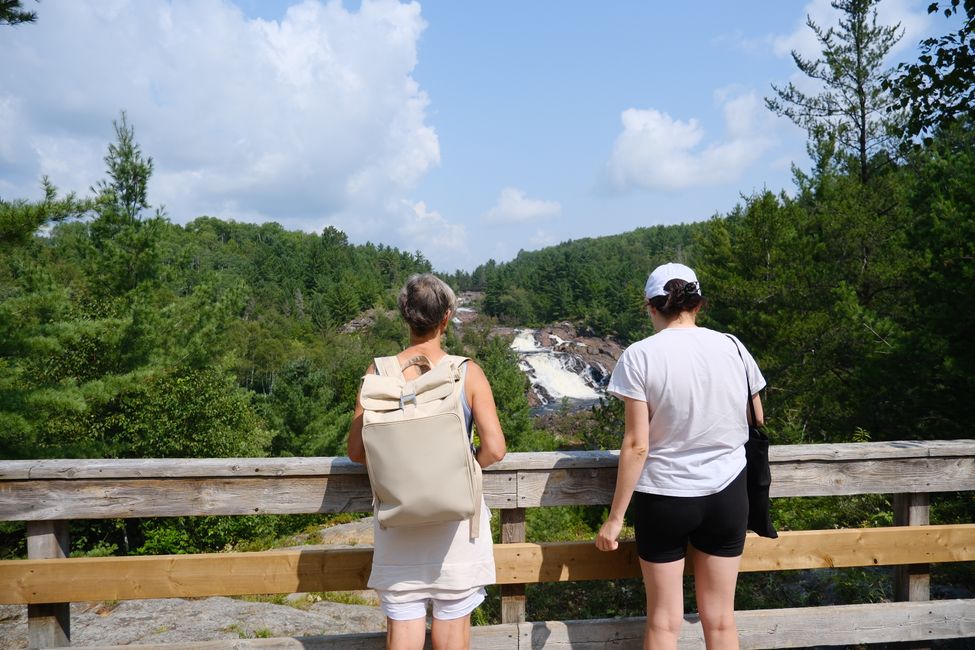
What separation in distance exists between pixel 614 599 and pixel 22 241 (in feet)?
25.9

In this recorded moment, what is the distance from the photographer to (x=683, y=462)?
93.3 inches

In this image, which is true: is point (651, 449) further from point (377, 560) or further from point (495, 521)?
point (495, 521)

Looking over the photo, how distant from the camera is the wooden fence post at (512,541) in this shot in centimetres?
282

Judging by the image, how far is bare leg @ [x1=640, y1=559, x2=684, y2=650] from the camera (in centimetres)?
242

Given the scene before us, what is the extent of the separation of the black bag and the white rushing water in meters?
53.9

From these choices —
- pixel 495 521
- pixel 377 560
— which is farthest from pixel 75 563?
pixel 495 521

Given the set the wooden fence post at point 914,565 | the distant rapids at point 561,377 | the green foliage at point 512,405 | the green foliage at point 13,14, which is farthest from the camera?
the distant rapids at point 561,377

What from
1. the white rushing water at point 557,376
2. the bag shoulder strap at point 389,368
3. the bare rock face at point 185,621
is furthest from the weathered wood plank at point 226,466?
the white rushing water at point 557,376

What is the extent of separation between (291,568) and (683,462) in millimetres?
1549

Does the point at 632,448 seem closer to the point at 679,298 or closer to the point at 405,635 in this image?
the point at 679,298

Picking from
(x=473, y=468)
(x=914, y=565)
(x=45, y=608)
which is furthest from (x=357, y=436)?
(x=914, y=565)

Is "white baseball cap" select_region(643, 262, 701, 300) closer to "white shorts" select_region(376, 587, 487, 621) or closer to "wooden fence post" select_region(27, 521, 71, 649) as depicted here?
"white shorts" select_region(376, 587, 487, 621)

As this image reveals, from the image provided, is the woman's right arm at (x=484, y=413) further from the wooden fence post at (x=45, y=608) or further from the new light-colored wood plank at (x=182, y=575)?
the wooden fence post at (x=45, y=608)

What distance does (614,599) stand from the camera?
6.29 m
